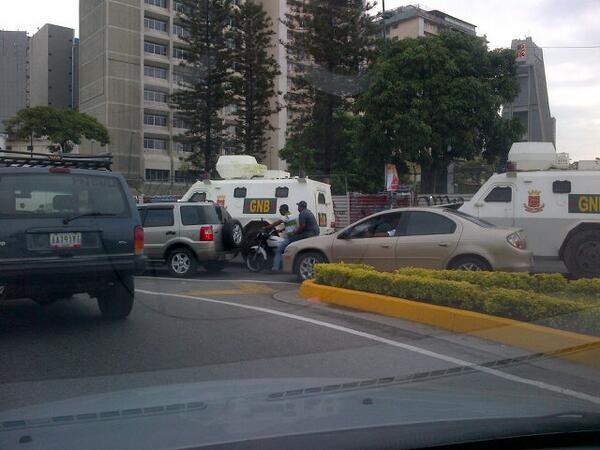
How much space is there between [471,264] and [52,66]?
47.5m

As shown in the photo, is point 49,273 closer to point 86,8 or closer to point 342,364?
point 342,364

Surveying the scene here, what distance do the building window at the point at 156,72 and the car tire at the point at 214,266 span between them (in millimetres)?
45518

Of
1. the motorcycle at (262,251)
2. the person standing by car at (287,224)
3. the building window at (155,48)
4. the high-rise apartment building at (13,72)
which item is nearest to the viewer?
the person standing by car at (287,224)

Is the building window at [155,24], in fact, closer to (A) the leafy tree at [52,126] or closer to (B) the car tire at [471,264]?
(A) the leafy tree at [52,126]

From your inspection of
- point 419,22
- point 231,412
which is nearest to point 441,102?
point 231,412

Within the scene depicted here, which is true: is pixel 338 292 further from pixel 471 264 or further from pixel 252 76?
pixel 252 76

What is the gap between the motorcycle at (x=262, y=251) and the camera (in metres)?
14.7

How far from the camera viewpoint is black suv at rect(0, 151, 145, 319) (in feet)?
23.4

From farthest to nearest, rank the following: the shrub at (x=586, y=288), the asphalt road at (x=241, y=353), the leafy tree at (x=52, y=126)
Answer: the leafy tree at (x=52, y=126)
the shrub at (x=586, y=288)
the asphalt road at (x=241, y=353)

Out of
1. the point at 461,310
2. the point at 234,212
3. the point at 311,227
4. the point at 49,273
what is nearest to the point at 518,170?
the point at 311,227

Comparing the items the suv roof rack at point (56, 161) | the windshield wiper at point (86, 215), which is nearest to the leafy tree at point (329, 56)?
the suv roof rack at point (56, 161)

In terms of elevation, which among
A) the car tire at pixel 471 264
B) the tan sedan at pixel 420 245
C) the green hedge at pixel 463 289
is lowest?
the green hedge at pixel 463 289

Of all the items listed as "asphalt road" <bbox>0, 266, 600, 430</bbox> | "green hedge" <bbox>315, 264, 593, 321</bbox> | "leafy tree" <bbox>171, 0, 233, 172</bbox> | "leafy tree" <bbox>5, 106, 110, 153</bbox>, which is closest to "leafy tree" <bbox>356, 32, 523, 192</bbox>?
"leafy tree" <bbox>171, 0, 233, 172</bbox>

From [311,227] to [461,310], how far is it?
630cm
